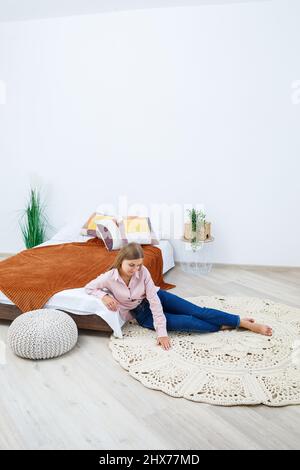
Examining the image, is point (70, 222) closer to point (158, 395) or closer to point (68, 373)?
point (68, 373)

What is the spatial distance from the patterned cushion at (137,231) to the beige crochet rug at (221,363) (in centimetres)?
121

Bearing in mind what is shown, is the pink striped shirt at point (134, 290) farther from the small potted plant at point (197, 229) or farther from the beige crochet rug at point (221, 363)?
the small potted plant at point (197, 229)

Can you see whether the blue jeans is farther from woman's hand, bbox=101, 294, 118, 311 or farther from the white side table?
the white side table

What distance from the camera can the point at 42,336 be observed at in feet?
8.47

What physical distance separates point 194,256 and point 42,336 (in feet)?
7.90

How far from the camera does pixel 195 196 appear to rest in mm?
4660

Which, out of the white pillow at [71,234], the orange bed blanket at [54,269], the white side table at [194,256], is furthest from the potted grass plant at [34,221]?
the white side table at [194,256]

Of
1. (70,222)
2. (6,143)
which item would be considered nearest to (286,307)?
(70,222)

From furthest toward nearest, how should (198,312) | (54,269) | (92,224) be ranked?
(92,224) < (54,269) < (198,312)

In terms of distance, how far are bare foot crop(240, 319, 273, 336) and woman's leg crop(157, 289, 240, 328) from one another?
47 millimetres

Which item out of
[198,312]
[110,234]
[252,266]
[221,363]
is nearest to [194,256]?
[252,266]

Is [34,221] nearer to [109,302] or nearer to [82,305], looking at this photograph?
[82,305]

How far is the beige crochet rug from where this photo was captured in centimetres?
227

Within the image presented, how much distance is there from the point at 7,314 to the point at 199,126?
2.68 m
